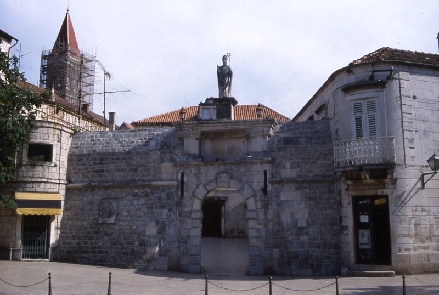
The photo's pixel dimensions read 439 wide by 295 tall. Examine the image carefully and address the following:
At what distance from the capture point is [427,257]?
45.6 feet

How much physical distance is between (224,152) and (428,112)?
6978mm

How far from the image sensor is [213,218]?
33.9m

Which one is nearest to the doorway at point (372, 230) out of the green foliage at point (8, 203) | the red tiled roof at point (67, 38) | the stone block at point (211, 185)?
the stone block at point (211, 185)

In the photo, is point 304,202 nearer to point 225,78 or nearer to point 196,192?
point 196,192

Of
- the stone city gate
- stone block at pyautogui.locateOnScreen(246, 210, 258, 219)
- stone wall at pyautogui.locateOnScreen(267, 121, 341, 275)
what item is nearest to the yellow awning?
the stone city gate

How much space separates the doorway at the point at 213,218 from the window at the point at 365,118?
19794 millimetres

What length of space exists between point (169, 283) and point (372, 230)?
649 centimetres

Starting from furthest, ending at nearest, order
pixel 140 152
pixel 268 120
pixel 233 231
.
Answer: pixel 233 231 < pixel 140 152 < pixel 268 120

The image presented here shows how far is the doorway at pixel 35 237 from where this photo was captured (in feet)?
55.0

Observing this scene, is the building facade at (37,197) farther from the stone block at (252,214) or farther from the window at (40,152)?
the stone block at (252,214)

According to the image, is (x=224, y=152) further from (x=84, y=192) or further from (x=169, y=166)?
(x=84, y=192)

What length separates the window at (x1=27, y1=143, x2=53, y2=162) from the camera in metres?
17.2

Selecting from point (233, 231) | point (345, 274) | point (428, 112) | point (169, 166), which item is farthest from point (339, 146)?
point (233, 231)

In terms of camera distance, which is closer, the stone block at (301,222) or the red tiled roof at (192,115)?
the stone block at (301,222)
